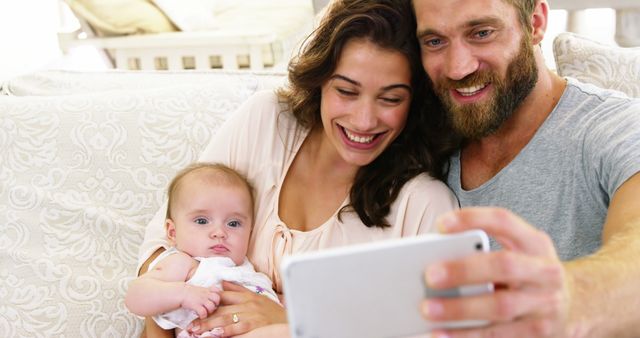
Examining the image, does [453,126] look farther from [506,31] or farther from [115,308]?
[115,308]

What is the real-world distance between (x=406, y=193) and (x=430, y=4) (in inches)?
15.2

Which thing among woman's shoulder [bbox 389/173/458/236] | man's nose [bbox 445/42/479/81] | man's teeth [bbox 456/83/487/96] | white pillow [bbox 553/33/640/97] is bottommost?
woman's shoulder [bbox 389/173/458/236]

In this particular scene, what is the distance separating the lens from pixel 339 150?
166 centimetres

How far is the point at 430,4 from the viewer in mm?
1528

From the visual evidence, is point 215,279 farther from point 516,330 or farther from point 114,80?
point 114,80

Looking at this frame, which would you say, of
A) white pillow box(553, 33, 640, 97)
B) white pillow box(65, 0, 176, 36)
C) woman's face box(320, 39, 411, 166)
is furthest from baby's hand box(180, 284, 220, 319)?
white pillow box(65, 0, 176, 36)

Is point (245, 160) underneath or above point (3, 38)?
above

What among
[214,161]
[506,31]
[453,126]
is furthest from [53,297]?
[506,31]

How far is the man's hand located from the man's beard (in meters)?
0.69

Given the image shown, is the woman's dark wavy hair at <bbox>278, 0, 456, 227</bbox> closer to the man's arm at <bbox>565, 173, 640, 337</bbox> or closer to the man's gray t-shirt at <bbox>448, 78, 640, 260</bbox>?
the man's gray t-shirt at <bbox>448, 78, 640, 260</bbox>

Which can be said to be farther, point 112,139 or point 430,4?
point 112,139

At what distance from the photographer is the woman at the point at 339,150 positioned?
5.16ft

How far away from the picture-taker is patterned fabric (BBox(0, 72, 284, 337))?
5.74 ft

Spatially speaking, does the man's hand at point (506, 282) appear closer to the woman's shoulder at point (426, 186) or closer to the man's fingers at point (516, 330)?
the man's fingers at point (516, 330)
